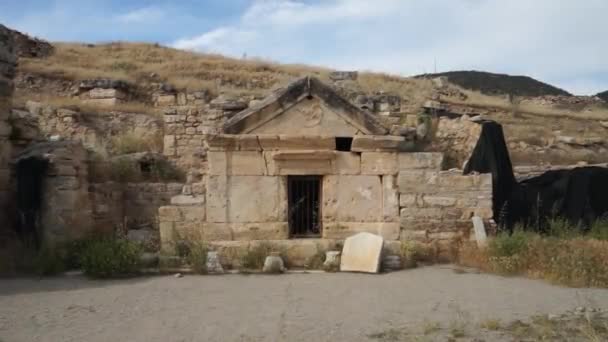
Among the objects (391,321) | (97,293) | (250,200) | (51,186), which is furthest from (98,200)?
(391,321)

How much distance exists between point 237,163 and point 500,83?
132 feet

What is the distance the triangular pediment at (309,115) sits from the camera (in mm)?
9555

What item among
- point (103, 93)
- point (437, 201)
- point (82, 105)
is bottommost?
point (437, 201)

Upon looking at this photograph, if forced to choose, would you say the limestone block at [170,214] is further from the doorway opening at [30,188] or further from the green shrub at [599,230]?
the green shrub at [599,230]

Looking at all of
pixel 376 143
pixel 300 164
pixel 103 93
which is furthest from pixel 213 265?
pixel 103 93

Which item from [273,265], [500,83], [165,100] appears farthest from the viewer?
[500,83]

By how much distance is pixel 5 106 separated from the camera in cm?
991

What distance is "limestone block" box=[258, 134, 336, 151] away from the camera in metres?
9.45

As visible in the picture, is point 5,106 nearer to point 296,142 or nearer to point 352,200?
point 296,142

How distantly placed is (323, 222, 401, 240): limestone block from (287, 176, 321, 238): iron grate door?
0.36 metres

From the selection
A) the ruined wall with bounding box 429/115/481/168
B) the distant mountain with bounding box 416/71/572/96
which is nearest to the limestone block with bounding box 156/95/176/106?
the ruined wall with bounding box 429/115/481/168

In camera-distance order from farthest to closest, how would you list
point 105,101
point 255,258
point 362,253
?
point 105,101 < point 255,258 < point 362,253

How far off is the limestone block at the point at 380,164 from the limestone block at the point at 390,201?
0.48 feet

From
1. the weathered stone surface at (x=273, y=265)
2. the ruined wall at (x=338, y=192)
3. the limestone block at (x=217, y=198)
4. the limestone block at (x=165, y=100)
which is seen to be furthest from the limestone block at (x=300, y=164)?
the limestone block at (x=165, y=100)
